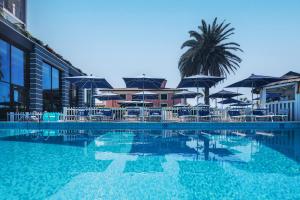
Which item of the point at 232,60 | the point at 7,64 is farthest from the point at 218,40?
the point at 7,64

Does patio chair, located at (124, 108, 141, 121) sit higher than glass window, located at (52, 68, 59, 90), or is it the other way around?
glass window, located at (52, 68, 59, 90)

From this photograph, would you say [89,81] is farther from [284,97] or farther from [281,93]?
[281,93]

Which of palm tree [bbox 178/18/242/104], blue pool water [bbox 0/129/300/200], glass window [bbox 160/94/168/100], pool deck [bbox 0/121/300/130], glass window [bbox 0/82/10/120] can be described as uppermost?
palm tree [bbox 178/18/242/104]

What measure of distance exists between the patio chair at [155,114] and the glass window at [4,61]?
7807 millimetres

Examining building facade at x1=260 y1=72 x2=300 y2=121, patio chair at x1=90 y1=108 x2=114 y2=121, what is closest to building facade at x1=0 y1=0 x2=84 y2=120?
patio chair at x1=90 y1=108 x2=114 y2=121

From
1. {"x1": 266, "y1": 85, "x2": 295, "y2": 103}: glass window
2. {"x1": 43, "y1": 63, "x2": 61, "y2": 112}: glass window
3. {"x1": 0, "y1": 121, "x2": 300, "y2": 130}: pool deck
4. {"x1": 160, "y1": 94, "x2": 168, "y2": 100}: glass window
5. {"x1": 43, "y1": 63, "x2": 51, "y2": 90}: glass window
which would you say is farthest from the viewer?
{"x1": 160, "y1": 94, "x2": 168, "y2": 100}: glass window

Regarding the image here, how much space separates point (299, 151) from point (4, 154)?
841cm

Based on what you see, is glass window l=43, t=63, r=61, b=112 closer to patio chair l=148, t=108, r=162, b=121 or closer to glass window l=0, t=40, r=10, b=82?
glass window l=0, t=40, r=10, b=82

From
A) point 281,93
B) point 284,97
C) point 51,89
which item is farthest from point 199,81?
point 51,89

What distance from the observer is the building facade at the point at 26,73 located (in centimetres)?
1413

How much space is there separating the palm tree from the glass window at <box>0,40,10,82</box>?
54.9ft

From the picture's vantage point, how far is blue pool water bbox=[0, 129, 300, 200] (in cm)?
431

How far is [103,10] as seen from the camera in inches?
676

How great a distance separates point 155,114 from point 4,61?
835 cm
